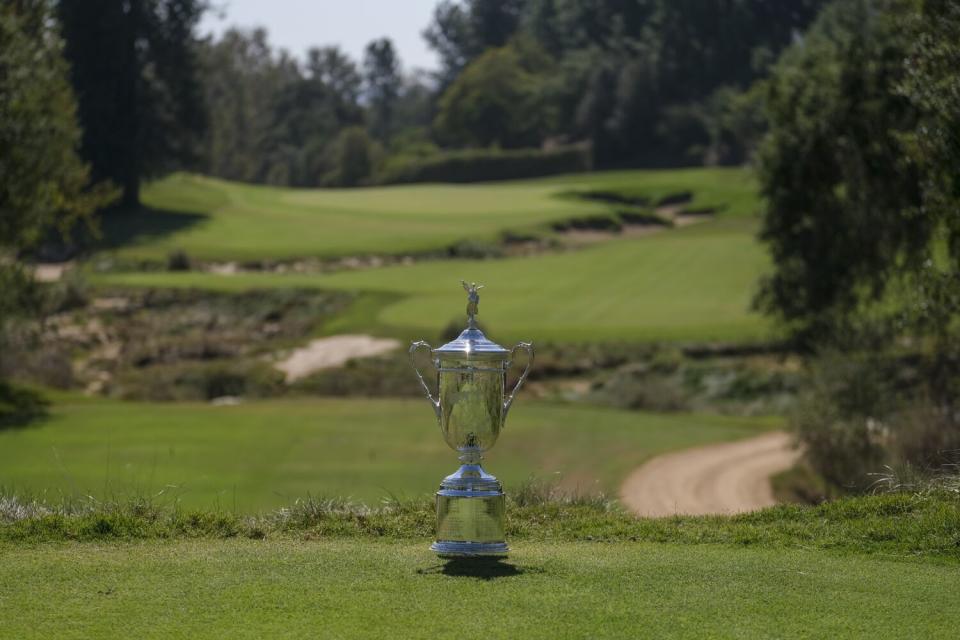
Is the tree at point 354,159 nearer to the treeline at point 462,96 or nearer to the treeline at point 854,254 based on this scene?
the treeline at point 462,96

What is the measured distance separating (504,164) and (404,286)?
56.1 meters

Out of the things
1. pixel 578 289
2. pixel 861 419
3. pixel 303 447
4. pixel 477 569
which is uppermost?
pixel 477 569

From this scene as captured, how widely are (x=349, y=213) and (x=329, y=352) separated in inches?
1361

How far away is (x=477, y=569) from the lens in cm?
888

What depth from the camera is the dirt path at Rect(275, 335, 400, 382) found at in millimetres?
38469

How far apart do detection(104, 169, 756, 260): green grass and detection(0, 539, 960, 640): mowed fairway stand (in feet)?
162

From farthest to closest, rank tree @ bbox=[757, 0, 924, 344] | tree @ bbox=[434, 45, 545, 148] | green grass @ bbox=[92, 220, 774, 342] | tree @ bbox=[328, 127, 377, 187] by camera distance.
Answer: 1. tree @ bbox=[434, 45, 545, 148]
2. tree @ bbox=[328, 127, 377, 187]
3. green grass @ bbox=[92, 220, 774, 342]
4. tree @ bbox=[757, 0, 924, 344]

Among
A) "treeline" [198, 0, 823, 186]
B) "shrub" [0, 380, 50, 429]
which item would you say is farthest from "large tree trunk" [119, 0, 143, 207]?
"shrub" [0, 380, 50, 429]

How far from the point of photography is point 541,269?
52.6 m

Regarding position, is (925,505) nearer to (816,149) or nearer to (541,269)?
(816,149)

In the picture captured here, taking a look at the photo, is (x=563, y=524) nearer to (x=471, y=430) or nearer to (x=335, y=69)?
(x=471, y=430)

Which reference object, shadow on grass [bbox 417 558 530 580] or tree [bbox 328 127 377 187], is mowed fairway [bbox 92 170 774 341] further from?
tree [bbox 328 127 377 187]

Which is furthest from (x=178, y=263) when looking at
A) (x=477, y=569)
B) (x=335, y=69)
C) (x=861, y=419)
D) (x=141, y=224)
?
(x=335, y=69)

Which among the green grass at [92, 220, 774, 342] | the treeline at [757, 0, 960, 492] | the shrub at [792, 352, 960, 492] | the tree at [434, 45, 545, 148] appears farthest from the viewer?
the tree at [434, 45, 545, 148]
